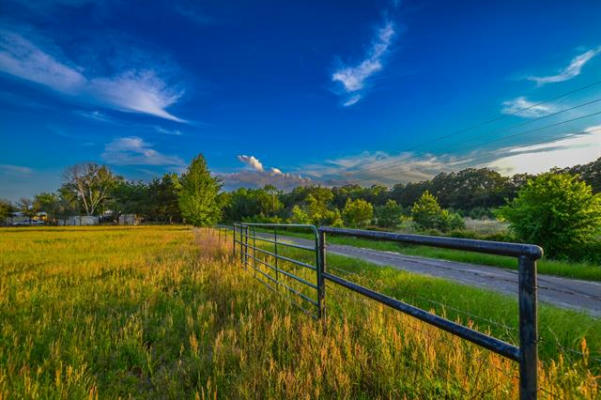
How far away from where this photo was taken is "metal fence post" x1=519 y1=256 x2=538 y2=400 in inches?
48.9

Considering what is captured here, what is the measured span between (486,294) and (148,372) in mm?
5860

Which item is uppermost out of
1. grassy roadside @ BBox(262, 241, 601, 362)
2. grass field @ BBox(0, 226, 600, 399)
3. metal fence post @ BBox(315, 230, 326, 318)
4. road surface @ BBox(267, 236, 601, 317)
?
metal fence post @ BBox(315, 230, 326, 318)

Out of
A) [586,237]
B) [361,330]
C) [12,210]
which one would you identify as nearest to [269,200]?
[586,237]

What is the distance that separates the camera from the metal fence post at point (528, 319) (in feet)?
4.08

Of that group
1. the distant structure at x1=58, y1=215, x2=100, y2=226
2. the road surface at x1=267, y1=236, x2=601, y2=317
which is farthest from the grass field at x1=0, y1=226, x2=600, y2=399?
the distant structure at x1=58, y1=215, x2=100, y2=226

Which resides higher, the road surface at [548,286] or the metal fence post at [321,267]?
the metal fence post at [321,267]

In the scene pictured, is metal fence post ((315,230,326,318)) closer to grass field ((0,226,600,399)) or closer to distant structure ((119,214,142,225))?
grass field ((0,226,600,399))

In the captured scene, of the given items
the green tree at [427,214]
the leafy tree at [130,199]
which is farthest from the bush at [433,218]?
the leafy tree at [130,199]

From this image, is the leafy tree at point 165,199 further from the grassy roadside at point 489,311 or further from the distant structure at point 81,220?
the grassy roadside at point 489,311

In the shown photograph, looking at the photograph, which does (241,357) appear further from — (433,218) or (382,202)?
(382,202)

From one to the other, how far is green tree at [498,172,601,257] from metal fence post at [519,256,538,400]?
1221 centimetres

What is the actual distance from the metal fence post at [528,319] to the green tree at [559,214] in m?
12.2

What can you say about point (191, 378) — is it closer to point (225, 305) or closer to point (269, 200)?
point (225, 305)

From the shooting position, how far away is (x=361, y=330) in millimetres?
3023
